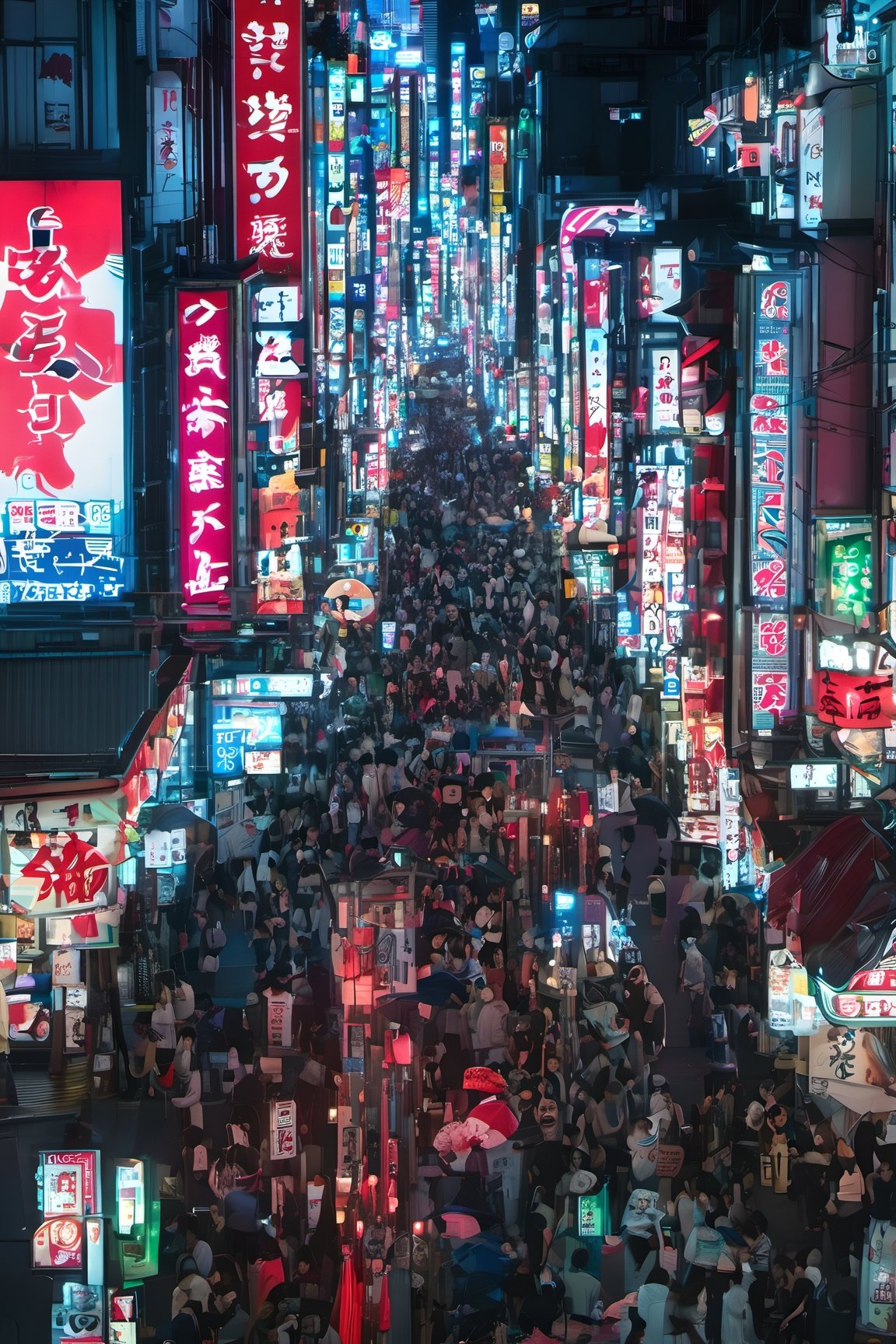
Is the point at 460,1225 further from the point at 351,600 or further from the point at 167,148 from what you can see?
the point at 351,600

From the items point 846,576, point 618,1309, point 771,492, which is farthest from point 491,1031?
point 771,492

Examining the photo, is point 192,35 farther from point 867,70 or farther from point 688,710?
point 688,710

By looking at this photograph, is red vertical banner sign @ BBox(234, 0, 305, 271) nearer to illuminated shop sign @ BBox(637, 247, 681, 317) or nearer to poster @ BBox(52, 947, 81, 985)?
poster @ BBox(52, 947, 81, 985)

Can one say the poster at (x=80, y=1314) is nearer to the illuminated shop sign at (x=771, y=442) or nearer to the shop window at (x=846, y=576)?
the shop window at (x=846, y=576)

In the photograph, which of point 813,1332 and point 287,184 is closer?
point 813,1332

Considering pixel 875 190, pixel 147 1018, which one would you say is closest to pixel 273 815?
pixel 147 1018
